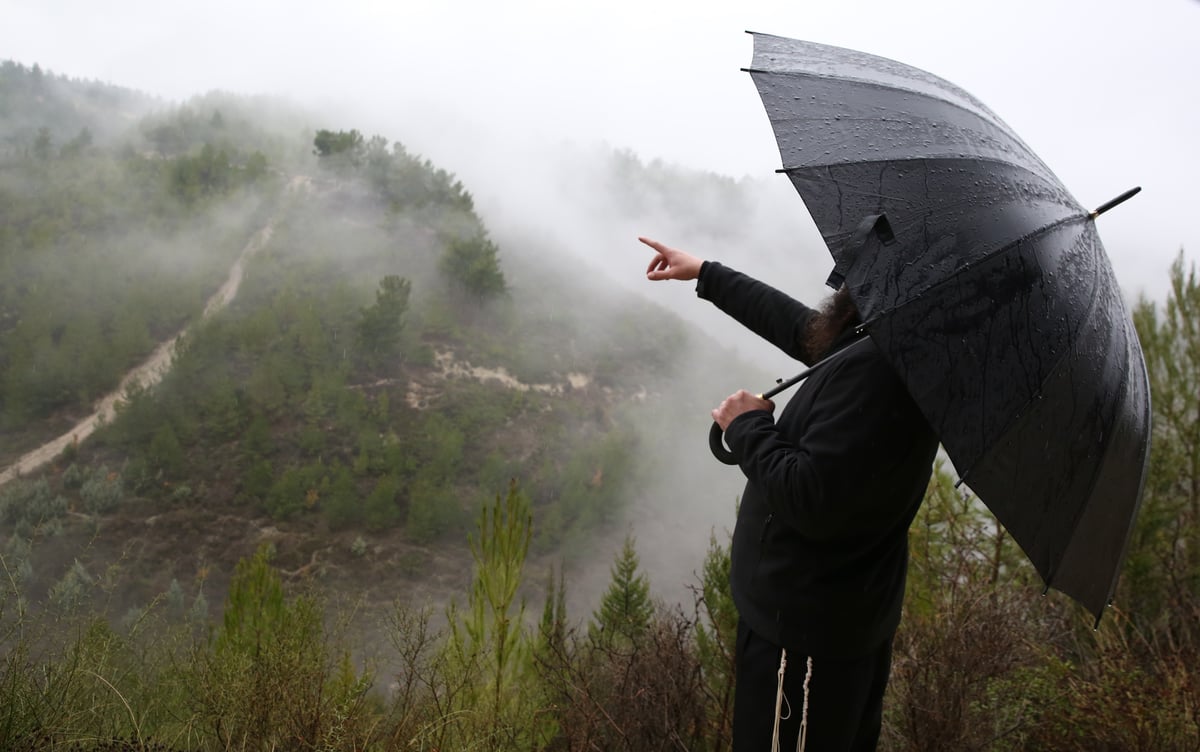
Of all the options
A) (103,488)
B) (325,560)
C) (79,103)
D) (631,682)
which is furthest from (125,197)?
(631,682)

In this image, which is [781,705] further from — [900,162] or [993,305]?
[900,162]

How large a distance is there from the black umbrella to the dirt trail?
41.5 ft

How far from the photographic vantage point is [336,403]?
13.2 metres

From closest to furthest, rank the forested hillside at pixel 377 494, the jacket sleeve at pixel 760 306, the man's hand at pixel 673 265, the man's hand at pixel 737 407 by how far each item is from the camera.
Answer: the man's hand at pixel 737 407
the jacket sleeve at pixel 760 306
the man's hand at pixel 673 265
the forested hillside at pixel 377 494

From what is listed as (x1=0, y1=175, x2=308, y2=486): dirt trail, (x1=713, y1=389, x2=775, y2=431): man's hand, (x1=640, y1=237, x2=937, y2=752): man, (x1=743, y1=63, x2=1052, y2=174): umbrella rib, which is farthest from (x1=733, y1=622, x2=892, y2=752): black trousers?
(x1=0, y1=175, x2=308, y2=486): dirt trail

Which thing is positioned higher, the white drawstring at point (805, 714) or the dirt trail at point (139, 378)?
the dirt trail at point (139, 378)

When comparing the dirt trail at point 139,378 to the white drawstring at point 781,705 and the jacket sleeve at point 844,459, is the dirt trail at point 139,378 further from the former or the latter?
the jacket sleeve at point 844,459

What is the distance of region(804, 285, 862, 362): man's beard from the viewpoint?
105 centimetres

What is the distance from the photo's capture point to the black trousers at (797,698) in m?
1.04

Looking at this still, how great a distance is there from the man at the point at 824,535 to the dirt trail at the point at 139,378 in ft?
40.7

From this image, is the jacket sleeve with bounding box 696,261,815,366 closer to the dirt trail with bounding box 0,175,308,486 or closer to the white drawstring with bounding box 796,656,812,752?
the white drawstring with bounding box 796,656,812,752

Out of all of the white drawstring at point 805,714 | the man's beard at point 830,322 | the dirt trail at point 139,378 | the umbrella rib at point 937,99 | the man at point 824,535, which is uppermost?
the dirt trail at point 139,378

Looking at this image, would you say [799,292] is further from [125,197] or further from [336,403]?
[125,197]

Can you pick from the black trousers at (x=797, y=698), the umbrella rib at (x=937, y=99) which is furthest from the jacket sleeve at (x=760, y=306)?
the black trousers at (x=797, y=698)
